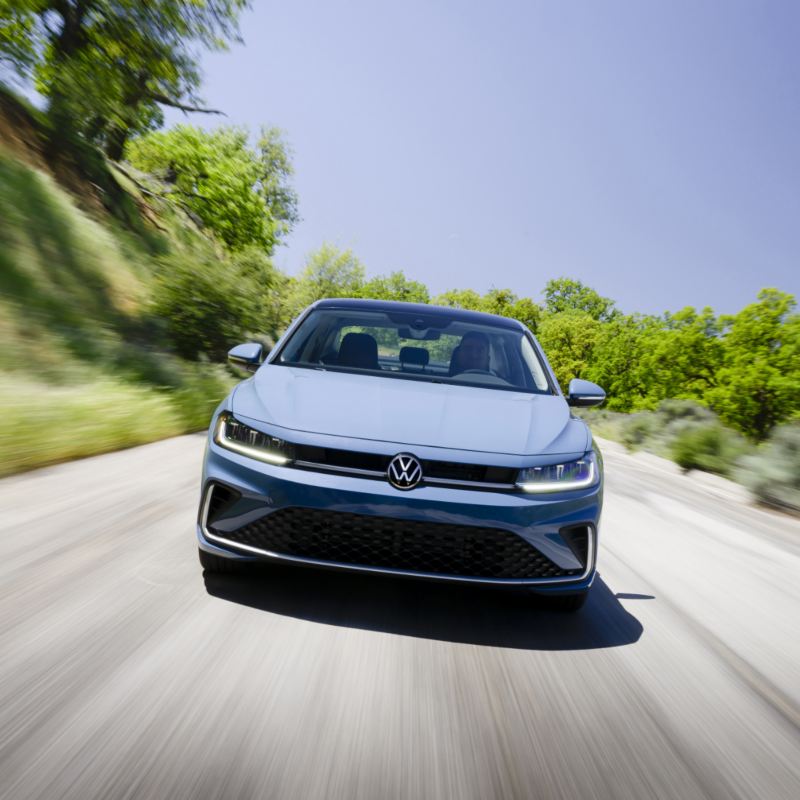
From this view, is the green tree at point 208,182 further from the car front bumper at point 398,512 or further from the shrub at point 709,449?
the car front bumper at point 398,512

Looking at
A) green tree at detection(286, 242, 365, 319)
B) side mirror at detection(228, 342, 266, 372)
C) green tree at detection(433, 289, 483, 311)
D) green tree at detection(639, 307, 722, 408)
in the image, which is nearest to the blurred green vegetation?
side mirror at detection(228, 342, 266, 372)

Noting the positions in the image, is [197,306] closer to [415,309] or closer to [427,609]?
[415,309]

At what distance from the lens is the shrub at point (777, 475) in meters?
7.72

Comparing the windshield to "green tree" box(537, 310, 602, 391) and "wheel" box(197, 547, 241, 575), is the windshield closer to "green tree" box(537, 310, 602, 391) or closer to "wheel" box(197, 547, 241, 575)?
"wheel" box(197, 547, 241, 575)

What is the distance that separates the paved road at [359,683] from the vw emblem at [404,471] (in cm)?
53

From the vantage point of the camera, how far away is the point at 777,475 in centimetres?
796

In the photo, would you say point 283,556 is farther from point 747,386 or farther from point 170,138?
point 747,386

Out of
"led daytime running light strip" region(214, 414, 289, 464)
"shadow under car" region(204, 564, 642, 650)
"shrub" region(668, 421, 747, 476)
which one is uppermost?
"led daytime running light strip" region(214, 414, 289, 464)

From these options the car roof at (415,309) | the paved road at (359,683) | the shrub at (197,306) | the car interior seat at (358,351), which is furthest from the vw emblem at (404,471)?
the shrub at (197,306)

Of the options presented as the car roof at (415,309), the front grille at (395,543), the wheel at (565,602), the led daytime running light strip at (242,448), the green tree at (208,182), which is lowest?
the wheel at (565,602)

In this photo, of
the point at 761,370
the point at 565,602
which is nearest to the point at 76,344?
the point at 565,602

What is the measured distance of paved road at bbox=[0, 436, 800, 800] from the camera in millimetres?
1767

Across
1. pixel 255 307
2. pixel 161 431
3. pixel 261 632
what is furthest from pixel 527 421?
pixel 255 307

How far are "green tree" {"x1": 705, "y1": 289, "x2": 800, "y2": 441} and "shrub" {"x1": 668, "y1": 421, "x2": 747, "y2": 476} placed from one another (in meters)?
27.7
